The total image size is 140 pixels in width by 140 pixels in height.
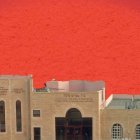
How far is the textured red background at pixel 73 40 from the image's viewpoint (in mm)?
63188

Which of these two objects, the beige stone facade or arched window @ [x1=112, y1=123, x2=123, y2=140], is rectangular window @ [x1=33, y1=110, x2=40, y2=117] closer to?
the beige stone facade

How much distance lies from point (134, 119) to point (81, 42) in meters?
38.5

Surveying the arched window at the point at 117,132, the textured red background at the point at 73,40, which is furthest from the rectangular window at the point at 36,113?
the textured red background at the point at 73,40

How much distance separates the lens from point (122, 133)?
3441 cm

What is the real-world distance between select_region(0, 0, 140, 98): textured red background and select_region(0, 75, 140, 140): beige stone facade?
23808 mm

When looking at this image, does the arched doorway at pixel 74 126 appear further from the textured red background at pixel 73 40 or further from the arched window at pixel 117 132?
the textured red background at pixel 73 40

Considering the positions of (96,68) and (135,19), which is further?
(135,19)

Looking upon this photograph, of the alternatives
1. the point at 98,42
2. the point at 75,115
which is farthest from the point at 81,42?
the point at 75,115

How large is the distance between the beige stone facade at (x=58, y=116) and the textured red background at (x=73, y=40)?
78.1 feet

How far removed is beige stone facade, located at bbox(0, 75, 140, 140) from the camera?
34062 mm

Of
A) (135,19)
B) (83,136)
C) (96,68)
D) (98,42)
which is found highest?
(135,19)

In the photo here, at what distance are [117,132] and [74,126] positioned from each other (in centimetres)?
332

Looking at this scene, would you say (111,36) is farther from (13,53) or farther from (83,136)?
(83,136)

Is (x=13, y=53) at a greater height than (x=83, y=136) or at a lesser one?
greater
